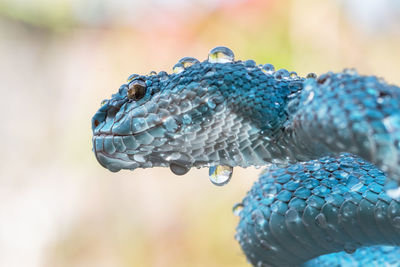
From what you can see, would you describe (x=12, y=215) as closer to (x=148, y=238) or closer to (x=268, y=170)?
(x=148, y=238)

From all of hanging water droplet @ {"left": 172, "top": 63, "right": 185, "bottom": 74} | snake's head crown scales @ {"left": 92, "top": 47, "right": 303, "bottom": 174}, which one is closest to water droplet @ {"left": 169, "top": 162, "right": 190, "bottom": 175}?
snake's head crown scales @ {"left": 92, "top": 47, "right": 303, "bottom": 174}

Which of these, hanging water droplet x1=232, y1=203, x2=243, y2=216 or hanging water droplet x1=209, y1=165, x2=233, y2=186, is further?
hanging water droplet x1=232, y1=203, x2=243, y2=216

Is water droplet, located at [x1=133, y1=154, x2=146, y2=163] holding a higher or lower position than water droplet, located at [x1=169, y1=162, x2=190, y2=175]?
higher

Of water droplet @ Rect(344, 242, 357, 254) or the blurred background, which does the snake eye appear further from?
the blurred background

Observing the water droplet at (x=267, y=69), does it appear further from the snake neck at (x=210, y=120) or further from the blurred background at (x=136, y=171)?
the blurred background at (x=136, y=171)

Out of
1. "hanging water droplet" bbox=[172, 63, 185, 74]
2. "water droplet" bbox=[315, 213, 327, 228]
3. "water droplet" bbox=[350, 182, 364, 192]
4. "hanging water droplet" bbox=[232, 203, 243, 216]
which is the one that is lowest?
"water droplet" bbox=[315, 213, 327, 228]

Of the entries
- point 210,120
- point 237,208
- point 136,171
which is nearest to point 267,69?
point 210,120
